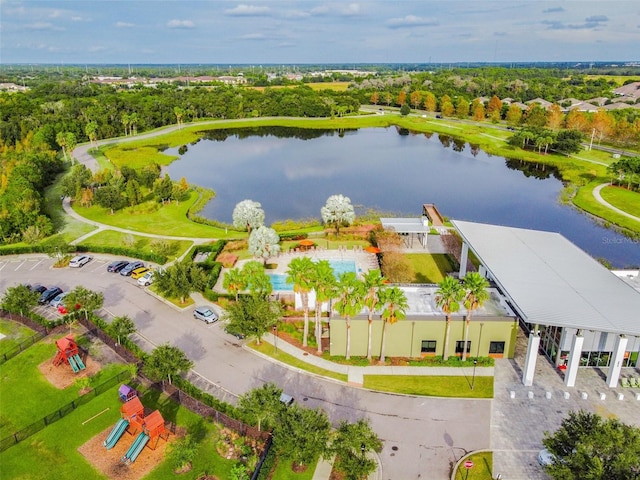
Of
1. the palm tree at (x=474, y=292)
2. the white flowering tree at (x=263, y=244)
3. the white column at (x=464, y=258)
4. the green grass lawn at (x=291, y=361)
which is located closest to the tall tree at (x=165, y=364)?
the green grass lawn at (x=291, y=361)

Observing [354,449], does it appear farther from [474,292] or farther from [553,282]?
[553,282]

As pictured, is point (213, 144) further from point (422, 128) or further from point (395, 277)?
point (395, 277)

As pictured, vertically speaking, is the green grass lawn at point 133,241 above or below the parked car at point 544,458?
below

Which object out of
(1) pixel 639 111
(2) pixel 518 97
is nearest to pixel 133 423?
(1) pixel 639 111

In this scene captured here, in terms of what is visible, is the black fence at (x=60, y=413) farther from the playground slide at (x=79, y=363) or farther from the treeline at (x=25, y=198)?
the treeline at (x=25, y=198)

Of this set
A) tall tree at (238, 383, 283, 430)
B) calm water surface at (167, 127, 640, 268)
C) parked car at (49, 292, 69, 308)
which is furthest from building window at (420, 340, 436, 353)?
calm water surface at (167, 127, 640, 268)

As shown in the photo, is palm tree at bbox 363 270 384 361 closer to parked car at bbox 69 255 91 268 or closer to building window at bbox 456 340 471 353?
building window at bbox 456 340 471 353
